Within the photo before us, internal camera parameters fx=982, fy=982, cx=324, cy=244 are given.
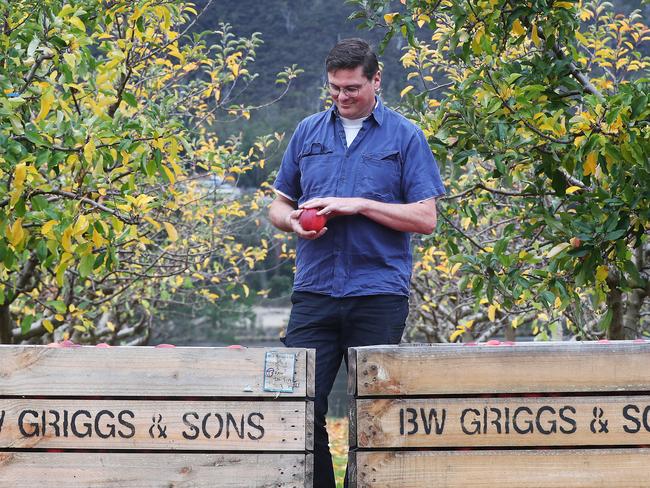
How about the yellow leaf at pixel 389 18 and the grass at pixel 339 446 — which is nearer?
the yellow leaf at pixel 389 18

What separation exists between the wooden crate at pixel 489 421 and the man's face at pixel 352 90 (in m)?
0.92

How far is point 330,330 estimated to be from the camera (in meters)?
3.44

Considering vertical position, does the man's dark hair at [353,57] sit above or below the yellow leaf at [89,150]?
above

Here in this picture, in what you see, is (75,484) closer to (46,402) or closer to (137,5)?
(46,402)

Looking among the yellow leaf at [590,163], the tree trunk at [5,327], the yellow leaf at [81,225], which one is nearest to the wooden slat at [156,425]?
the yellow leaf at [81,225]

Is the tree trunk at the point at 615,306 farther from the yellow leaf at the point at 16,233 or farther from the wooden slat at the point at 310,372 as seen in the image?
the yellow leaf at the point at 16,233

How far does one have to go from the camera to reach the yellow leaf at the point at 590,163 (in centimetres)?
385

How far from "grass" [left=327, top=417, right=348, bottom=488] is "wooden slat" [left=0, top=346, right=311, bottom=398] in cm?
502

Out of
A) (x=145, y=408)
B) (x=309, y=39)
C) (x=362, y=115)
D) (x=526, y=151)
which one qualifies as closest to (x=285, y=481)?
(x=145, y=408)

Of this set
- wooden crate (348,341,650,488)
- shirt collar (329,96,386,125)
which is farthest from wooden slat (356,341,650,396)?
shirt collar (329,96,386,125)

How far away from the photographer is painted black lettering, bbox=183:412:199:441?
3.04 m

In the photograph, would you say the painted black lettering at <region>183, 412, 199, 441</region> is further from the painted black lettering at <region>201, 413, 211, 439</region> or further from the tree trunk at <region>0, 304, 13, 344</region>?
the tree trunk at <region>0, 304, 13, 344</region>

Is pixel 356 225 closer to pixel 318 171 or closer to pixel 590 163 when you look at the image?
pixel 318 171

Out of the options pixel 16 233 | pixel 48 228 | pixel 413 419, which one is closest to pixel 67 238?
pixel 48 228
